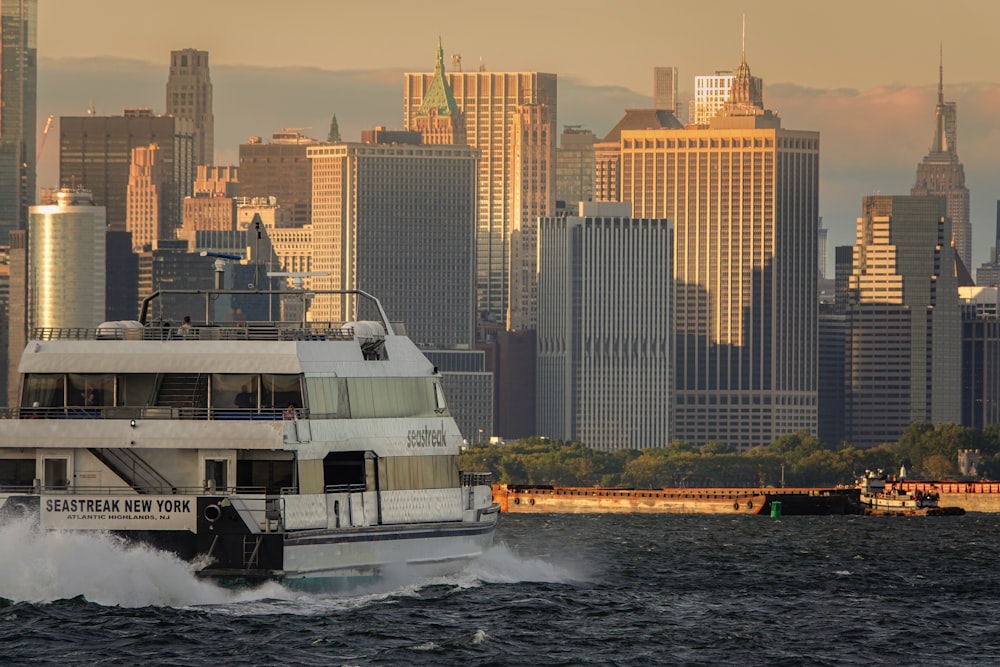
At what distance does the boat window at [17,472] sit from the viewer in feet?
234

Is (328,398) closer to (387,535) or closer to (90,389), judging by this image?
(387,535)

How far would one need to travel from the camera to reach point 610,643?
231 ft

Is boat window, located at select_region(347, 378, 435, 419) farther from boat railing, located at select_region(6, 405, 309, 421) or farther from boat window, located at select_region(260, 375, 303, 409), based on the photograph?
boat railing, located at select_region(6, 405, 309, 421)

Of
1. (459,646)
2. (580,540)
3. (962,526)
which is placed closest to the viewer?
(459,646)

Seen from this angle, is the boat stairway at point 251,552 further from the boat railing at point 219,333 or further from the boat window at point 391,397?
the boat railing at point 219,333

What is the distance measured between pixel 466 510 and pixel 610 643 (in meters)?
10.4

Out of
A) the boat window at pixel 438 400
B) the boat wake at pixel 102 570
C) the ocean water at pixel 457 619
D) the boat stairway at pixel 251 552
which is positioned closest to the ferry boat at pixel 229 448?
the boat stairway at pixel 251 552

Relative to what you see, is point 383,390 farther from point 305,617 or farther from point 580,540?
point 580,540

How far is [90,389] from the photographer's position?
7219 cm

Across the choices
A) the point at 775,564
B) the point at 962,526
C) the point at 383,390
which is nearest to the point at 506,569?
the point at 383,390

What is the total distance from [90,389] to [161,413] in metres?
2.58

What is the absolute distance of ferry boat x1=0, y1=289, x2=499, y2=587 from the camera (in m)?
68.6

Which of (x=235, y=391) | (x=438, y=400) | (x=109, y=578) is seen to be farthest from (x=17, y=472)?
(x=438, y=400)

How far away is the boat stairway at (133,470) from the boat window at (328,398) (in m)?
4.72
